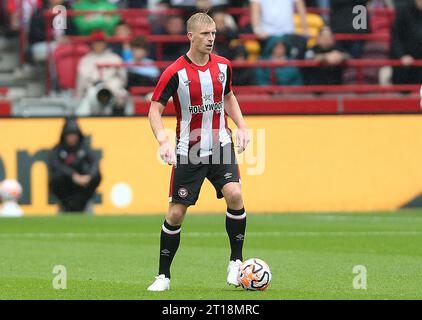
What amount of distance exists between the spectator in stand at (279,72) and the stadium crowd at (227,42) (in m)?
0.02

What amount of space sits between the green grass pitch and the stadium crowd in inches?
129

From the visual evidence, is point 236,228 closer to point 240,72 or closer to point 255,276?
point 255,276

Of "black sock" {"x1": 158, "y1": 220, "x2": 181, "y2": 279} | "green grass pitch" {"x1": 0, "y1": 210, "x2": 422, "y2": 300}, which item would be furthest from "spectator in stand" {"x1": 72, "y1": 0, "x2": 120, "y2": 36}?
"black sock" {"x1": 158, "y1": 220, "x2": 181, "y2": 279}

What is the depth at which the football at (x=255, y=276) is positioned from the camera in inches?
403

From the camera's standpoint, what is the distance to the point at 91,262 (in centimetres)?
1291

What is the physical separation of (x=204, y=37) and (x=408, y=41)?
39.0 feet

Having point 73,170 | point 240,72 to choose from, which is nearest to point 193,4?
point 240,72

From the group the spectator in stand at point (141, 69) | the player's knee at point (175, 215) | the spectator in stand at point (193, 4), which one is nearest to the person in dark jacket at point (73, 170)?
the spectator in stand at point (141, 69)

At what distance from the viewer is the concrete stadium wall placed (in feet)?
63.7

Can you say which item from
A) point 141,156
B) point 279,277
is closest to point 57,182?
point 141,156

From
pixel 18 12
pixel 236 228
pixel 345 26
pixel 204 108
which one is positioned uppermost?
pixel 18 12

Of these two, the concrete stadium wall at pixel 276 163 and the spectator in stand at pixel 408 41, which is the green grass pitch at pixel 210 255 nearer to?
the concrete stadium wall at pixel 276 163

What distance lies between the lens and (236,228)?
424 inches

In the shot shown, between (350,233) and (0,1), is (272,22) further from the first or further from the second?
(350,233)
